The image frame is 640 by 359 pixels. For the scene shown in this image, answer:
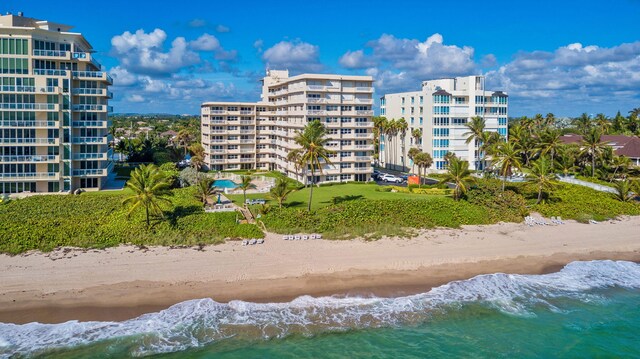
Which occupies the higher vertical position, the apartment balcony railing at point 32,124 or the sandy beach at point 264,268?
the apartment balcony railing at point 32,124

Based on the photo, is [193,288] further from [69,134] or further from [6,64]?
[6,64]

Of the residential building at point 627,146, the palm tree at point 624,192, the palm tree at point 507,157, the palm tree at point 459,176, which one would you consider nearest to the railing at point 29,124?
the palm tree at point 459,176

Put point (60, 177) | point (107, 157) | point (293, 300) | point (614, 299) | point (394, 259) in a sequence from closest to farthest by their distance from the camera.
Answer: point (293, 300), point (614, 299), point (394, 259), point (60, 177), point (107, 157)

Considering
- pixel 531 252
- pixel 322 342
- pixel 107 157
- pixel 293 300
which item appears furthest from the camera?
pixel 107 157

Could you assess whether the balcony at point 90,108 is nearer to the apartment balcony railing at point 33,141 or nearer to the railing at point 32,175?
the apartment balcony railing at point 33,141

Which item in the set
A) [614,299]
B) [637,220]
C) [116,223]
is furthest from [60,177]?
[637,220]

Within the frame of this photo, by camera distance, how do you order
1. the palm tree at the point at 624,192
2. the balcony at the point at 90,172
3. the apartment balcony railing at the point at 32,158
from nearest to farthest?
the apartment balcony railing at the point at 32,158
the palm tree at the point at 624,192
the balcony at the point at 90,172

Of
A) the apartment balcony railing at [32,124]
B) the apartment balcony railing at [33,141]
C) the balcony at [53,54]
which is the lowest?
the apartment balcony railing at [33,141]
